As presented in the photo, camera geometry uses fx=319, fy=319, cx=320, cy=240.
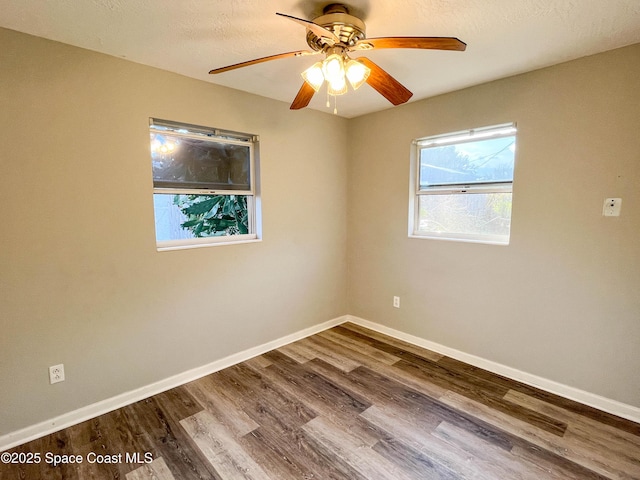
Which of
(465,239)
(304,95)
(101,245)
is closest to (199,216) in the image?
(101,245)

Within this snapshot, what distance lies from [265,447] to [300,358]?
1.07m

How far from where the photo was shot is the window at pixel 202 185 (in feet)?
7.80

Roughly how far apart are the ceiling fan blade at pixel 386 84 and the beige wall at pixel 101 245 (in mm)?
1306

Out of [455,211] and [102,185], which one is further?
[455,211]

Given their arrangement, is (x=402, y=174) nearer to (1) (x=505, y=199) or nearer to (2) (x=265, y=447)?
(1) (x=505, y=199)

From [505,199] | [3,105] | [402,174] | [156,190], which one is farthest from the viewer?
[402,174]

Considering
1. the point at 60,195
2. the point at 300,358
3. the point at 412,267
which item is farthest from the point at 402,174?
the point at 60,195

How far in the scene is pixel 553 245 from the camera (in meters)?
2.28

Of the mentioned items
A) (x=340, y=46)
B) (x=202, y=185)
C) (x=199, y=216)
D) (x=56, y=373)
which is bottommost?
(x=56, y=373)

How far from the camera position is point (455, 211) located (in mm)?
2885

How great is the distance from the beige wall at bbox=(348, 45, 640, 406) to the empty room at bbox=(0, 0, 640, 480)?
1cm

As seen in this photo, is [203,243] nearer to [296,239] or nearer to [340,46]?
[296,239]

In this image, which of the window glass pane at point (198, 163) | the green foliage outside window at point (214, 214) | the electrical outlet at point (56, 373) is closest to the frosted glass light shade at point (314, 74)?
the window glass pane at point (198, 163)

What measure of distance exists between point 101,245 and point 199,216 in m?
0.74
